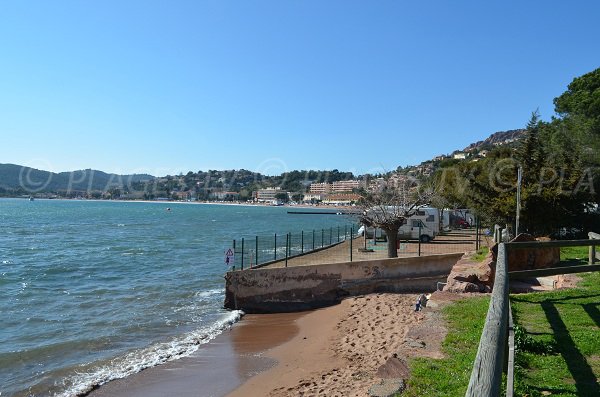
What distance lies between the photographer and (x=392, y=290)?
18359mm

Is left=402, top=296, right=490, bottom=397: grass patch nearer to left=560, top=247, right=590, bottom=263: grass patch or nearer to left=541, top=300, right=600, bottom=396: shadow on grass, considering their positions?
left=541, top=300, right=600, bottom=396: shadow on grass

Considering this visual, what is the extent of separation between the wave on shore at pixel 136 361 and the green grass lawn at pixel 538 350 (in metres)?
7.35

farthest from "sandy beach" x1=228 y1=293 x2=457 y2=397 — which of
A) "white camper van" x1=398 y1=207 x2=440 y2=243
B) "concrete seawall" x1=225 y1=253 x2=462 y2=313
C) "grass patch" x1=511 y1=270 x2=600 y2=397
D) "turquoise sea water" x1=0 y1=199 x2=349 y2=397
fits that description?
"white camper van" x1=398 y1=207 x2=440 y2=243

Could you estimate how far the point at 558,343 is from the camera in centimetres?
672

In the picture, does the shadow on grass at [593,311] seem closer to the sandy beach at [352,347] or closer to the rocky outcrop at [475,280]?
the sandy beach at [352,347]

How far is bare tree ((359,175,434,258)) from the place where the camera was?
70.8 ft

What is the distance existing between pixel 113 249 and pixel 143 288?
21677 millimetres

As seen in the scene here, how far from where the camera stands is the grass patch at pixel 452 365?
229 inches

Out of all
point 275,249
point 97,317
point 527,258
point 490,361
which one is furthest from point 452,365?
point 275,249

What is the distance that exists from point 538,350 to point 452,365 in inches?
42.9

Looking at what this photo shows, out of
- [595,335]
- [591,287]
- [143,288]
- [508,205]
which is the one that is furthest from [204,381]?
[508,205]

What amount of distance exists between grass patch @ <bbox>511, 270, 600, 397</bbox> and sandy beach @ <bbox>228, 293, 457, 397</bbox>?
1.31 meters

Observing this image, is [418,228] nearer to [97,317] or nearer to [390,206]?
[390,206]

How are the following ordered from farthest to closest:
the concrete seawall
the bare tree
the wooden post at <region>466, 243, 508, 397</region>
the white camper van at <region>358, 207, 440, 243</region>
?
the white camper van at <region>358, 207, 440, 243</region> → the bare tree → the concrete seawall → the wooden post at <region>466, 243, 508, 397</region>
